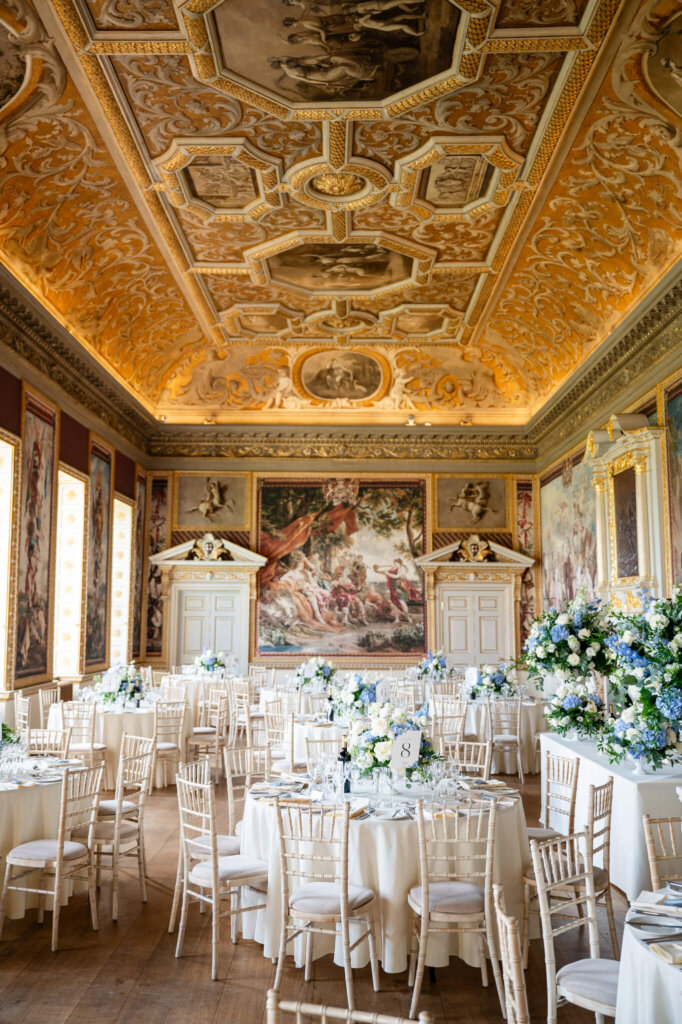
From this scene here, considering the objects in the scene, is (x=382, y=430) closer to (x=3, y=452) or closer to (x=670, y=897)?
(x=3, y=452)

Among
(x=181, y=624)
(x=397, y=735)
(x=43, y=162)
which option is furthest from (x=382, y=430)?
(x=397, y=735)

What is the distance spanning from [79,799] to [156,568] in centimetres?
1293

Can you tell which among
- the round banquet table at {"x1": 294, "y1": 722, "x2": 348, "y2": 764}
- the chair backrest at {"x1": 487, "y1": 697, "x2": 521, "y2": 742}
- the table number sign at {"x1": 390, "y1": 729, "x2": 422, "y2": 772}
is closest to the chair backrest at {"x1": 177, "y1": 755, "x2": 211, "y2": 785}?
the table number sign at {"x1": 390, "y1": 729, "x2": 422, "y2": 772}

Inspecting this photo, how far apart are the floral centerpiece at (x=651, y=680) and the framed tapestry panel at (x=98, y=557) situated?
10368 mm

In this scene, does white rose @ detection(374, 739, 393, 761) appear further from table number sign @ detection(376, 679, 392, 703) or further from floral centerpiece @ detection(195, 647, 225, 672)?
floral centerpiece @ detection(195, 647, 225, 672)

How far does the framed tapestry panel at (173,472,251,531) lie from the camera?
19.5m

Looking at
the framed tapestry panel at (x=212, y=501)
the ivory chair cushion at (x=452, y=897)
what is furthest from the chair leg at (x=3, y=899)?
the framed tapestry panel at (x=212, y=501)

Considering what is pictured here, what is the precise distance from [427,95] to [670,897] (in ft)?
26.4

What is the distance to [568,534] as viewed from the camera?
16812 millimetres

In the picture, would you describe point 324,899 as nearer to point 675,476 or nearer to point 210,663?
point 675,476

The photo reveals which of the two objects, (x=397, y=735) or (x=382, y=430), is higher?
(x=382, y=430)

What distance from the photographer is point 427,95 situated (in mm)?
9125

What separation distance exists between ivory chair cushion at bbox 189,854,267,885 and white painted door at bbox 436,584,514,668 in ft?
43.6

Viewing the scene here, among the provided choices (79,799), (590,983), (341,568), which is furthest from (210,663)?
(590,983)
